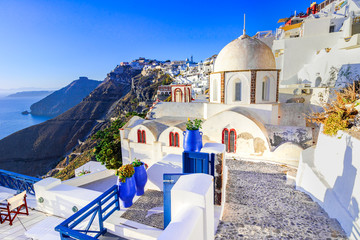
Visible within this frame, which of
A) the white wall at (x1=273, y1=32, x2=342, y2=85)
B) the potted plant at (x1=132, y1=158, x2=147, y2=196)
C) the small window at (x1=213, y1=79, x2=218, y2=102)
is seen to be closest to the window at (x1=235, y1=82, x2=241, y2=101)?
the small window at (x1=213, y1=79, x2=218, y2=102)

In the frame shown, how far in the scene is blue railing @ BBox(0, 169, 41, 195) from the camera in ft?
19.4

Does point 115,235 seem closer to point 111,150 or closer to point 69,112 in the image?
point 111,150

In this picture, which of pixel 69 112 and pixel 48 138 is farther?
pixel 69 112

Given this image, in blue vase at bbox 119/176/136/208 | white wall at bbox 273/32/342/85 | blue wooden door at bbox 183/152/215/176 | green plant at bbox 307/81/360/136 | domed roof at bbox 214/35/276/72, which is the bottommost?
blue vase at bbox 119/176/136/208

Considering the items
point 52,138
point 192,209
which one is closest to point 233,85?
point 192,209

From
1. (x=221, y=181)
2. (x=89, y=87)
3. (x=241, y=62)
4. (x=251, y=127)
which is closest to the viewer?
(x=221, y=181)

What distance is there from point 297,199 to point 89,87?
562 feet

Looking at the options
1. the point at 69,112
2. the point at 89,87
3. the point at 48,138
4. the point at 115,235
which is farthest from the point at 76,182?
the point at 89,87

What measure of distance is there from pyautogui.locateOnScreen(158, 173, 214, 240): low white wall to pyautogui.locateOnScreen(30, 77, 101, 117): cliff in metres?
147

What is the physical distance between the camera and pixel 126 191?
4.58 metres

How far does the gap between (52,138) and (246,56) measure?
246ft

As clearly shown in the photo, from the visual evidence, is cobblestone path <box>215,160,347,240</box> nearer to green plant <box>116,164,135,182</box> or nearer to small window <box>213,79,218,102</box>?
green plant <box>116,164,135,182</box>

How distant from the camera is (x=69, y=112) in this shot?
80.7 m

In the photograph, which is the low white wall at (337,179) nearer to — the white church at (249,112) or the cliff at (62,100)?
the white church at (249,112)
